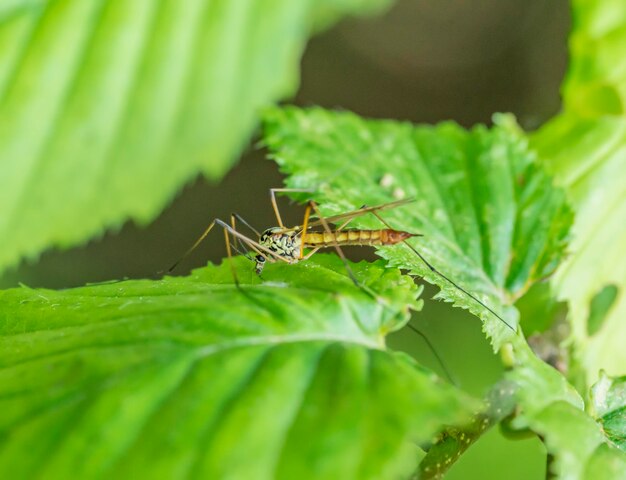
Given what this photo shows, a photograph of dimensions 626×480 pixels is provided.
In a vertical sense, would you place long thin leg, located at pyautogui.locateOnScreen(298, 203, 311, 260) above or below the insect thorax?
above

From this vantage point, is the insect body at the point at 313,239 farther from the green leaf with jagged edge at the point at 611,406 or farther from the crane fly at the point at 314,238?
the green leaf with jagged edge at the point at 611,406

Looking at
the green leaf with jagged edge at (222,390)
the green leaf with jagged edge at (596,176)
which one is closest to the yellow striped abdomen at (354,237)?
the green leaf with jagged edge at (222,390)

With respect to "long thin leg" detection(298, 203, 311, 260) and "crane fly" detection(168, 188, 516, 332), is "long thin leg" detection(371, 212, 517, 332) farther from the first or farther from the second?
"long thin leg" detection(298, 203, 311, 260)

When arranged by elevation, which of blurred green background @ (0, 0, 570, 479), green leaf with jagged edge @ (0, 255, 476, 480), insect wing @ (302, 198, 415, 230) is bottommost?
blurred green background @ (0, 0, 570, 479)

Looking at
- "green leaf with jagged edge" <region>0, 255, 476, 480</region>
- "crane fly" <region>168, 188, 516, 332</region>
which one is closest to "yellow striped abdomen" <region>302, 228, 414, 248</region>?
"crane fly" <region>168, 188, 516, 332</region>

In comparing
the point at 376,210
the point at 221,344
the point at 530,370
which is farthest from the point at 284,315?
the point at 376,210

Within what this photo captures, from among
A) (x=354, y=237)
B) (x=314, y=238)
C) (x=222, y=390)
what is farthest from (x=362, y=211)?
(x=222, y=390)

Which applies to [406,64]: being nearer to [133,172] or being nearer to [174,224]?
[174,224]
